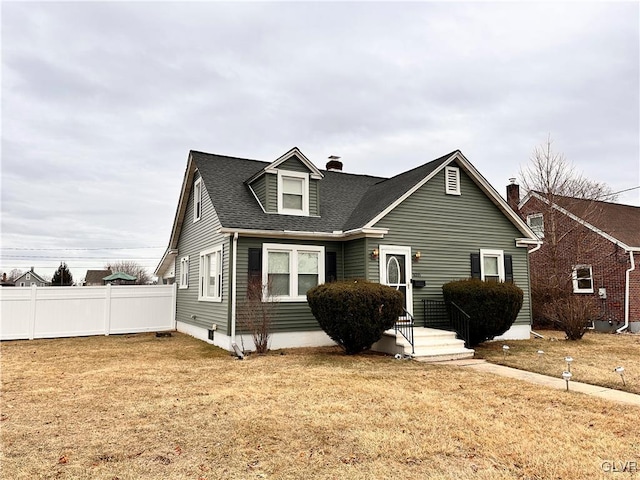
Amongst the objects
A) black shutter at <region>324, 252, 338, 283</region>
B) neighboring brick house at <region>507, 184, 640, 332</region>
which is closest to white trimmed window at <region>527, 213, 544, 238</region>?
neighboring brick house at <region>507, 184, 640, 332</region>

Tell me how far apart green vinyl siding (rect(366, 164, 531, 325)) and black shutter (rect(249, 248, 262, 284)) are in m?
3.02

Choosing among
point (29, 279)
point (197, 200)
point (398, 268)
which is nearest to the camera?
point (398, 268)

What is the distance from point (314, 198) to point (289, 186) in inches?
34.4

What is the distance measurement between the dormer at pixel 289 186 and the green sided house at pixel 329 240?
0.11 ft

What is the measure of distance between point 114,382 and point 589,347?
12.2 meters

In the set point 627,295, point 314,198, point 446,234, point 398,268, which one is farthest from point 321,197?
point 627,295

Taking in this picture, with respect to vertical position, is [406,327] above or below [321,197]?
below

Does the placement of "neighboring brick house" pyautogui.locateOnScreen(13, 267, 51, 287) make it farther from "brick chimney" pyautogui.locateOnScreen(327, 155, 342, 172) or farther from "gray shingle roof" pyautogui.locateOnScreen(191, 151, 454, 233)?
"gray shingle roof" pyautogui.locateOnScreen(191, 151, 454, 233)

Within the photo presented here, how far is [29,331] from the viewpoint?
14.1 metres

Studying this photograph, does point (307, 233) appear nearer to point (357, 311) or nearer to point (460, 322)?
point (357, 311)

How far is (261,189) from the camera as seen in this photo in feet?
42.8

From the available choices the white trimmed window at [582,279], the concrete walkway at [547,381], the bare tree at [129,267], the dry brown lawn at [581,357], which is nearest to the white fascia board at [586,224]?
the white trimmed window at [582,279]

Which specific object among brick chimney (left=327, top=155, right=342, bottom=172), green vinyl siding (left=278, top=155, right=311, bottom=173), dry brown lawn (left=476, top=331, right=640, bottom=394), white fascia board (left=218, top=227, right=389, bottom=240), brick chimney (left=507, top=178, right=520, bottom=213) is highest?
brick chimney (left=327, top=155, right=342, bottom=172)

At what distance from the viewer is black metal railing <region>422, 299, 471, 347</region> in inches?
466
